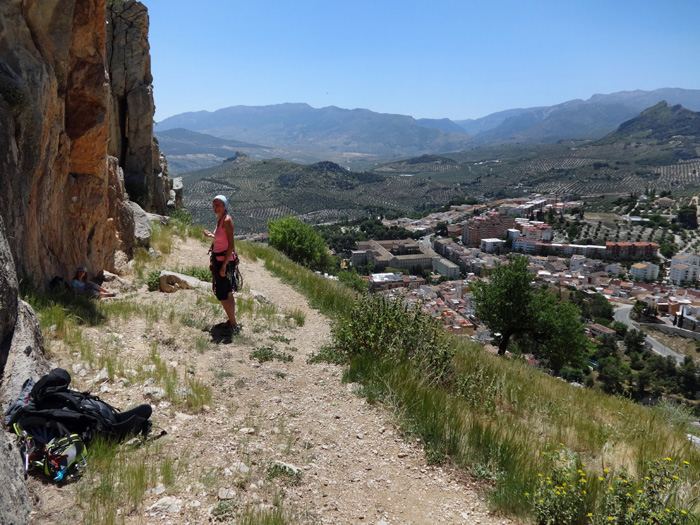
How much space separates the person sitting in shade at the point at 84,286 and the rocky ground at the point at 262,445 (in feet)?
4.28

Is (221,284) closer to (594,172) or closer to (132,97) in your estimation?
(132,97)

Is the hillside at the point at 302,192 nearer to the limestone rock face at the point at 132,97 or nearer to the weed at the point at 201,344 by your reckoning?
the limestone rock face at the point at 132,97

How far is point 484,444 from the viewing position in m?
3.87


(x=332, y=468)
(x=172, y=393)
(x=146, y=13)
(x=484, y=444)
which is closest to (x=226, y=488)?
(x=332, y=468)

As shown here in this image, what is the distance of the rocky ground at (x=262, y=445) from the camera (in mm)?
2922

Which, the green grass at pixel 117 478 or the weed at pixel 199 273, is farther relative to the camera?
the weed at pixel 199 273

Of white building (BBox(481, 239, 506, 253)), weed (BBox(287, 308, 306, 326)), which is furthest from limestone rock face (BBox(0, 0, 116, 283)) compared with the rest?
white building (BBox(481, 239, 506, 253))

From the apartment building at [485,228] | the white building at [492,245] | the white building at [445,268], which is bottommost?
the white building at [445,268]

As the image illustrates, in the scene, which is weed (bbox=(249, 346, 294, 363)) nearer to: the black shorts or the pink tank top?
the black shorts

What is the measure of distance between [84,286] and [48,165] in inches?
78.1

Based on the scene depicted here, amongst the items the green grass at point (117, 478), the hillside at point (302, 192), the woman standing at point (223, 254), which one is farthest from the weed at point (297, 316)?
the hillside at point (302, 192)

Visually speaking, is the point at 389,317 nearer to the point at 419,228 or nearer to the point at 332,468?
Result: the point at 332,468

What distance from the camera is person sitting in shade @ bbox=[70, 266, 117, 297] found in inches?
271

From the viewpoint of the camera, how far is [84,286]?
23.2 feet
